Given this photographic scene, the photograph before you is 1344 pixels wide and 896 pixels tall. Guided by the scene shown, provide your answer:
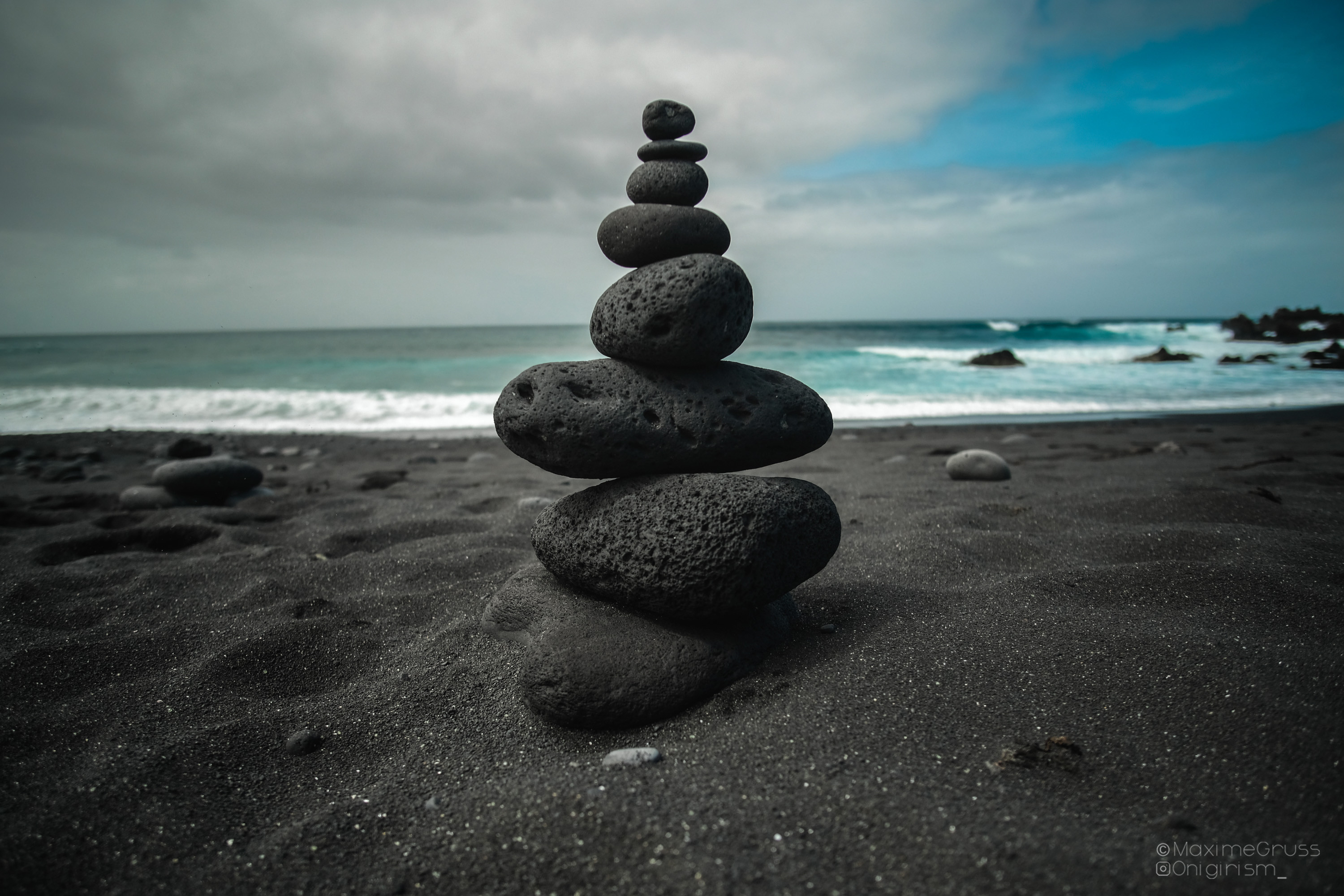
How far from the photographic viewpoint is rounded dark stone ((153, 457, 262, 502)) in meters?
5.52

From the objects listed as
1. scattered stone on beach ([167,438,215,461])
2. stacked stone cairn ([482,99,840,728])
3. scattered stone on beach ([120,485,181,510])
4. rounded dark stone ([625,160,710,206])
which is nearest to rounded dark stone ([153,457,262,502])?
scattered stone on beach ([120,485,181,510])

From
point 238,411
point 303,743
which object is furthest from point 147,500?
point 238,411

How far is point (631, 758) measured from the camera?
2.07m

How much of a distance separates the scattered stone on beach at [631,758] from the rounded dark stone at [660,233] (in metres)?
1.89

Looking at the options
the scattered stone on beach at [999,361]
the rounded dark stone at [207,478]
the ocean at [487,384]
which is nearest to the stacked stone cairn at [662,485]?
the rounded dark stone at [207,478]

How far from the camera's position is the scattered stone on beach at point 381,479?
6.56 meters

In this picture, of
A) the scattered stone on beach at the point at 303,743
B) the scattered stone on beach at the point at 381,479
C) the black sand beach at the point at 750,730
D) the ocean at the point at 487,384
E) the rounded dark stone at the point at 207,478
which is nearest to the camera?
the black sand beach at the point at 750,730

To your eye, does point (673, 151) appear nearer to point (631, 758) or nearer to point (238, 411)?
point (631, 758)

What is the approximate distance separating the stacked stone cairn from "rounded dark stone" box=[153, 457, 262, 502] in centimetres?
408

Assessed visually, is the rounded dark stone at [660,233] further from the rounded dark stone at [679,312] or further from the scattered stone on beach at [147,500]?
the scattered stone on beach at [147,500]

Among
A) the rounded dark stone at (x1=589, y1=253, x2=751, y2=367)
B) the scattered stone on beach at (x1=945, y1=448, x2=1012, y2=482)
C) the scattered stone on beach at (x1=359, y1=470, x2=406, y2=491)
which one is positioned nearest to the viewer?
the rounded dark stone at (x1=589, y1=253, x2=751, y2=367)

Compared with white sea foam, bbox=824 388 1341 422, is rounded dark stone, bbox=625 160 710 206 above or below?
above

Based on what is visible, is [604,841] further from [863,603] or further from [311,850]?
[863,603]

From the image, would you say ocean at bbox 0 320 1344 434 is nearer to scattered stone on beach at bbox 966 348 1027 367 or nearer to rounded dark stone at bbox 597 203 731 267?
scattered stone on beach at bbox 966 348 1027 367
